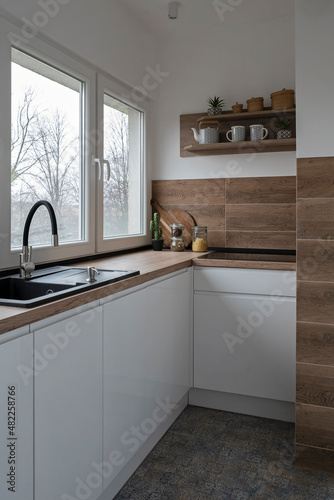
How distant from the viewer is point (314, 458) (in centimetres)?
208

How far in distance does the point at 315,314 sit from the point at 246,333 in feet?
1.91

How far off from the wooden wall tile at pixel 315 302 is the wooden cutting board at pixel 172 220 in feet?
4.39

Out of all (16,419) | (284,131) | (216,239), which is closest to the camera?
(16,419)

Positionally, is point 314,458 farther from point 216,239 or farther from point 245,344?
point 216,239

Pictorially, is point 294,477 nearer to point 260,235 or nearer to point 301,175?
point 301,175

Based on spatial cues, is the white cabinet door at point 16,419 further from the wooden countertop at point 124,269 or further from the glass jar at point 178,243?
the glass jar at point 178,243

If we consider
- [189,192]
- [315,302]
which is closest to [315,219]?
[315,302]

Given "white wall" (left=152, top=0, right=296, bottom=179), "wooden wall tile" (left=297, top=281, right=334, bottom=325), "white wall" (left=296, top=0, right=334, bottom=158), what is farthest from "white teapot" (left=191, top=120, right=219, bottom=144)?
"wooden wall tile" (left=297, top=281, right=334, bottom=325)

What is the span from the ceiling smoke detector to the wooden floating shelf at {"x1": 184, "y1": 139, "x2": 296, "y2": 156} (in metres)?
0.83

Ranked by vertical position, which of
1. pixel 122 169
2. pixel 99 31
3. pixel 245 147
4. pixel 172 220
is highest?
pixel 99 31

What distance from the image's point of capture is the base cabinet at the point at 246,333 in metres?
2.50

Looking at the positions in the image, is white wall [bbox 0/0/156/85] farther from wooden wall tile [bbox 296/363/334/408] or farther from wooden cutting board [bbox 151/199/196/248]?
wooden wall tile [bbox 296/363/334/408]

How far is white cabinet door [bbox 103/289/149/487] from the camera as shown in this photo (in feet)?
5.61

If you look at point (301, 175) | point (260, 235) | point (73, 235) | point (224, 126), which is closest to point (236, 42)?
point (224, 126)
